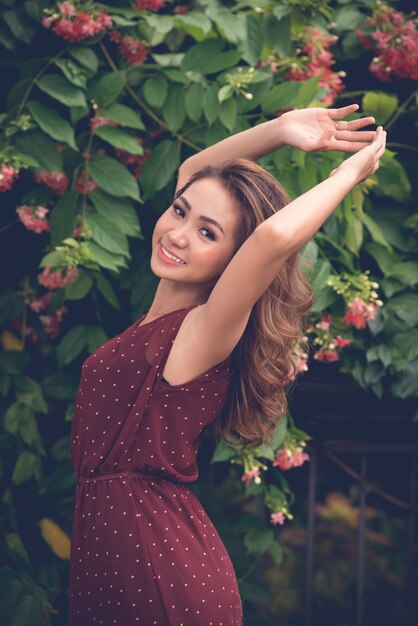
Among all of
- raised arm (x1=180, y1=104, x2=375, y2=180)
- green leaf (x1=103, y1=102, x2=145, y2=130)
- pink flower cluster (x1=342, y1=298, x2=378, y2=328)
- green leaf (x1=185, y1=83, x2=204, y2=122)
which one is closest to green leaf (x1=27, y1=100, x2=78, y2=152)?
green leaf (x1=103, y1=102, x2=145, y2=130)

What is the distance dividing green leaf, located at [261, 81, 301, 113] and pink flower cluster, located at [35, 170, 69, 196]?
667mm

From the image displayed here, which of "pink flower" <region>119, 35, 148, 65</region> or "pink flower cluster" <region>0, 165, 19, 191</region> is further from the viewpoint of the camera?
"pink flower" <region>119, 35, 148, 65</region>

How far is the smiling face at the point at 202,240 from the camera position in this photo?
2.07 metres

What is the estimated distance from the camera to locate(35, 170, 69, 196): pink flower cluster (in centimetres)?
293

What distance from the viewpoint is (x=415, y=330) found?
3.10m

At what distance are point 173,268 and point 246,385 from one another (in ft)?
1.12

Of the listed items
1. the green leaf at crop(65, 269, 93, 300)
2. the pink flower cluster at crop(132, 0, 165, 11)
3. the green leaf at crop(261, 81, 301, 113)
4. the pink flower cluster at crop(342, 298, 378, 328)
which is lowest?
the pink flower cluster at crop(342, 298, 378, 328)

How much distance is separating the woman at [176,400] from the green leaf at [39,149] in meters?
0.81

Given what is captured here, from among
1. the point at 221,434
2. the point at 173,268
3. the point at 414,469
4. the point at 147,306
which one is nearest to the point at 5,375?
the point at 147,306

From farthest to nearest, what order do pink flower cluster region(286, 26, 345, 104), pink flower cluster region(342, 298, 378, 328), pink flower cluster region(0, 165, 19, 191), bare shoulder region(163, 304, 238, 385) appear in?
pink flower cluster region(286, 26, 345, 104) < pink flower cluster region(342, 298, 378, 328) < pink flower cluster region(0, 165, 19, 191) < bare shoulder region(163, 304, 238, 385)

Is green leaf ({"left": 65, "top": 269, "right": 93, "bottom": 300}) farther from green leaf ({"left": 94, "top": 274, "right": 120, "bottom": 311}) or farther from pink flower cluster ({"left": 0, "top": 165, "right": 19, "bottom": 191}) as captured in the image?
pink flower cluster ({"left": 0, "top": 165, "right": 19, "bottom": 191})

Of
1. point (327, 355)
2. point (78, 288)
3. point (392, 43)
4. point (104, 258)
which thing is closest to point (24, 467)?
point (78, 288)

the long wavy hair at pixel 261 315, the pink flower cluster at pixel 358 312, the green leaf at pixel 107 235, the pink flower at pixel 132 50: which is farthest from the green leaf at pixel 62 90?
the pink flower cluster at pixel 358 312

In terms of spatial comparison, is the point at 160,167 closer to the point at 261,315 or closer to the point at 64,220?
the point at 64,220
